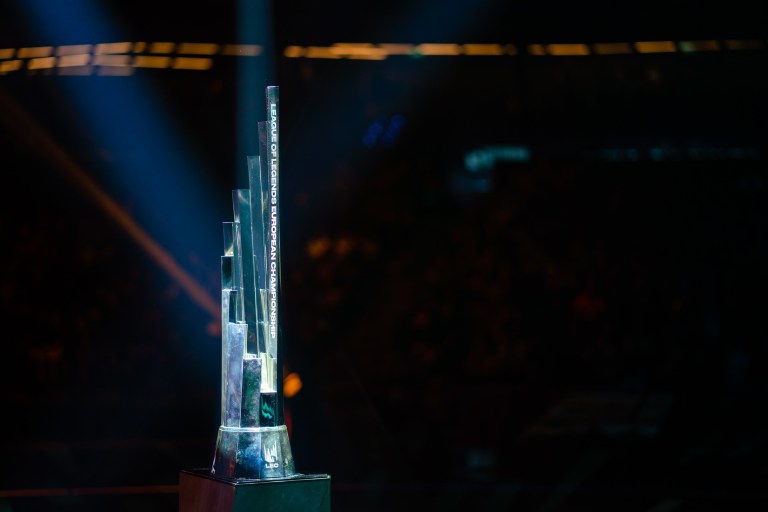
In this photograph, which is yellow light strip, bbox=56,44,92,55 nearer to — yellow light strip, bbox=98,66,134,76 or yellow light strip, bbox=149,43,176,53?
yellow light strip, bbox=149,43,176,53

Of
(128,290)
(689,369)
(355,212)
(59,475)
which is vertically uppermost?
(355,212)

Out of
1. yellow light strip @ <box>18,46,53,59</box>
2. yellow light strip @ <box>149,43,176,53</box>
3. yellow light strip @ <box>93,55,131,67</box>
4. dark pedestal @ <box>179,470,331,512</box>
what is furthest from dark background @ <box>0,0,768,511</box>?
dark pedestal @ <box>179,470,331,512</box>

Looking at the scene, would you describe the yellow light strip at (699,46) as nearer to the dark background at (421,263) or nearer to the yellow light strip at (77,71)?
the dark background at (421,263)

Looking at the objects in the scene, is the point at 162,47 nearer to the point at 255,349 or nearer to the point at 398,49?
the point at 398,49

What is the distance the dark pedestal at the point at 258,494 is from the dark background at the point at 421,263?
5082 mm

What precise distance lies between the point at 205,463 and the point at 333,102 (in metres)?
3.83

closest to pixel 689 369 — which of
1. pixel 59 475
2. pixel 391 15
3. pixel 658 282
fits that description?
pixel 658 282

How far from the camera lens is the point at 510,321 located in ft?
40.4

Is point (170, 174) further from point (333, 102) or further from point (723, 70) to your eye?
point (723, 70)

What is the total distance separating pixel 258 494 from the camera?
13.3 feet

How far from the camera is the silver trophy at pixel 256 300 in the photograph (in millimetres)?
4258

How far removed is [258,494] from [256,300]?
2.66ft

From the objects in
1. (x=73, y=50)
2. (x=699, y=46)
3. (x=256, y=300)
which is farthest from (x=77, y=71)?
(x=256, y=300)

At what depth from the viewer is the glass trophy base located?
13.6 ft
